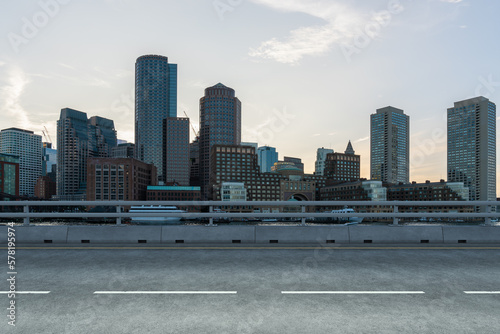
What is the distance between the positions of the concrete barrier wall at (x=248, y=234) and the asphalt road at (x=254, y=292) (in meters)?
1.72

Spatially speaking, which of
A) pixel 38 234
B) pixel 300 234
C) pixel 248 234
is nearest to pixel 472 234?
pixel 300 234

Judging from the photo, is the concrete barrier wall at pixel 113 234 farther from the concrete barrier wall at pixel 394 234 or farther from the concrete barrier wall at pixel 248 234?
the concrete barrier wall at pixel 394 234

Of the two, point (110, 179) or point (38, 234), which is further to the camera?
point (110, 179)

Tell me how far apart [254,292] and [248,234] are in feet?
17.0

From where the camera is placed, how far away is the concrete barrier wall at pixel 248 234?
10.4 m

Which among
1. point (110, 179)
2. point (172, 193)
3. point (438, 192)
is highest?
point (110, 179)

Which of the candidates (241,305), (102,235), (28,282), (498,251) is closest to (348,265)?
(241,305)

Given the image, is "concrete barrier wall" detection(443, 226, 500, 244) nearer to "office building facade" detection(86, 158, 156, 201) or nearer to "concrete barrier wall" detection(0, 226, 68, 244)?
"concrete barrier wall" detection(0, 226, 68, 244)

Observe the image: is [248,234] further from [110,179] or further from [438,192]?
[438,192]

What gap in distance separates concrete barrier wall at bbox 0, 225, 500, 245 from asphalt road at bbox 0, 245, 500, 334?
5.65 ft

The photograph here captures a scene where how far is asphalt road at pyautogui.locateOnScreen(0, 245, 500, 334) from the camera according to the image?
13.5ft

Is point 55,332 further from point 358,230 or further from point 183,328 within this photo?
point 358,230

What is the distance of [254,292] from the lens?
5391 millimetres

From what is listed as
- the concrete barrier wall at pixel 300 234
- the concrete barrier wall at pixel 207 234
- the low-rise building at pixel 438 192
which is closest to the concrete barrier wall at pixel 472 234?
the concrete barrier wall at pixel 300 234
